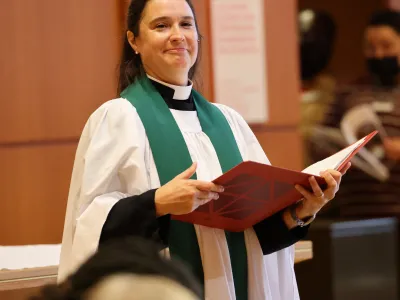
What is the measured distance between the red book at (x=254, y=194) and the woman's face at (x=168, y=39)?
46 cm

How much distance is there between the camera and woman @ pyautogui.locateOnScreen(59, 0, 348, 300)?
251 centimetres

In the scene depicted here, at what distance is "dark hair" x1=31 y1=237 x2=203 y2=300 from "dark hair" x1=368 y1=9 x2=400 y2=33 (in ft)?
16.8

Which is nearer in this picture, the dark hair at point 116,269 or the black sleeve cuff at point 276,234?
the dark hair at point 116,269

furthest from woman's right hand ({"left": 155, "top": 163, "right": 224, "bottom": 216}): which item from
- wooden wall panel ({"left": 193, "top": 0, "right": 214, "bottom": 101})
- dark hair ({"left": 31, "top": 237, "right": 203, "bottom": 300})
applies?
wooden wall panel ({"left": 193, "top": 0, "right": 214, "bottom": 101})

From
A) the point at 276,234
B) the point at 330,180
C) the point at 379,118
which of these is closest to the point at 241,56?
the point at 379,118

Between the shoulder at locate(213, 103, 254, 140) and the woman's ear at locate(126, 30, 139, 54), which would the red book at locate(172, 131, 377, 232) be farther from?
the woman's ear at locate(126, 30, 139, 54)

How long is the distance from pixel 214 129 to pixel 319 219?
11.1 ft

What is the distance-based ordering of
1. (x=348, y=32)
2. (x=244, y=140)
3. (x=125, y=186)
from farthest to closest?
(x=348, y=32), (x=244, y=140), (x=125, y=186)

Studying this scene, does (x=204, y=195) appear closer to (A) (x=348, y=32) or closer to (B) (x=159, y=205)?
(B) (x=159, y=205)

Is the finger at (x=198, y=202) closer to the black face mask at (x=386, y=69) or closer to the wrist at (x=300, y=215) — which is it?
the wrist at (x=300, y=215)

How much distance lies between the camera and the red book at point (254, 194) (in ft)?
7.96

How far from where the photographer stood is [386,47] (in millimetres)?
6129

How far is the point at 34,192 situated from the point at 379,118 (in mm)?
2320

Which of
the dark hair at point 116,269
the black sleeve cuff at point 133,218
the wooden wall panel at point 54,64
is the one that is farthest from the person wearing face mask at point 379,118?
the dark hair at point 116,269
